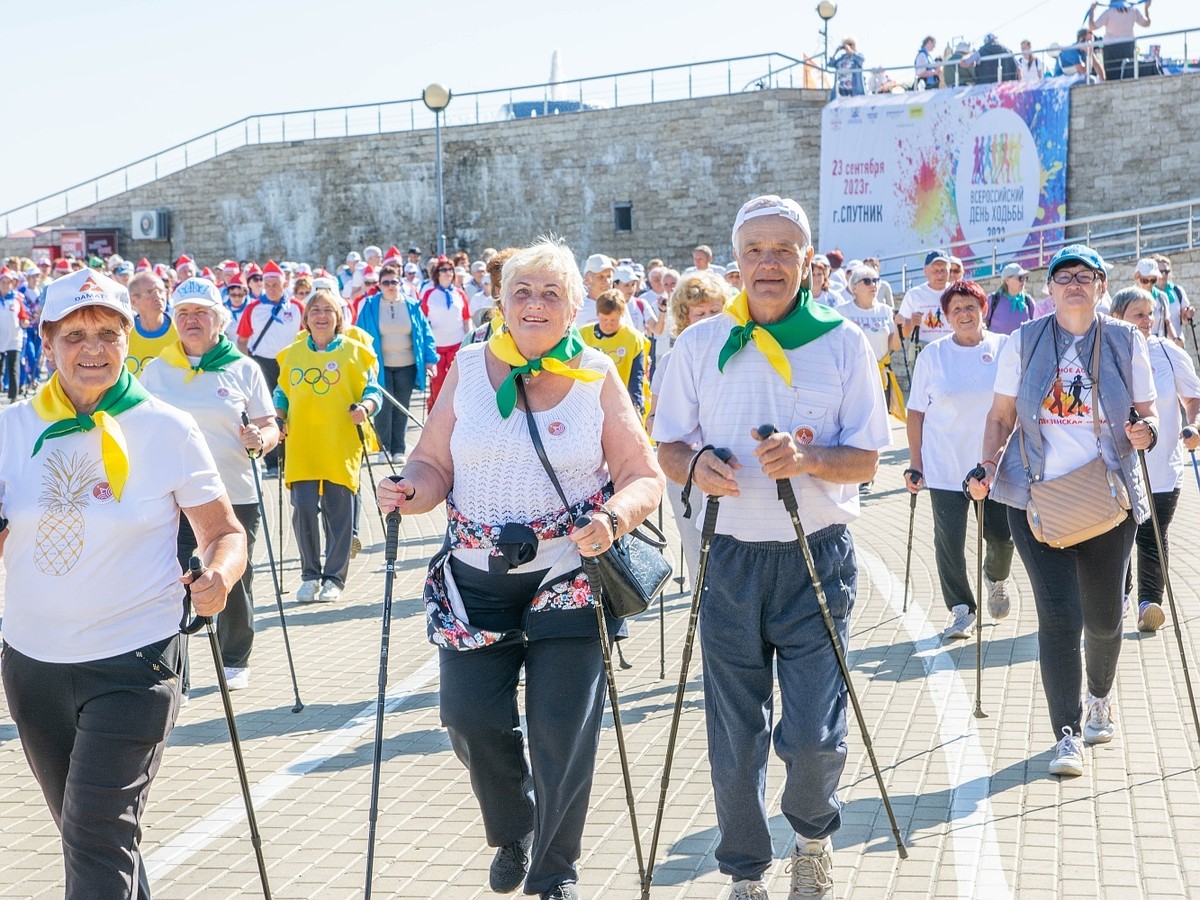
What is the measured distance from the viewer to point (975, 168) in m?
30.0

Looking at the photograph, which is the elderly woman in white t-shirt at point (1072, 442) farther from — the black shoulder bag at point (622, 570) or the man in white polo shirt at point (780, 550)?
the black shoulder bag at point (622, 570)

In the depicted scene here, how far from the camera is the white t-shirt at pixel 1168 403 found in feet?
27.2

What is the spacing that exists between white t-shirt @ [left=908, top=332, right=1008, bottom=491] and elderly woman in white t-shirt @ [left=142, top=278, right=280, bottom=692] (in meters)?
3.64

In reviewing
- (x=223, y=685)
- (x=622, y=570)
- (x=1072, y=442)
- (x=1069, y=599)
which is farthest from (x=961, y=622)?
(x=223, y=685)

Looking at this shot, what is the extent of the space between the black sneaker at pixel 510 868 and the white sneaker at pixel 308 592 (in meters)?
5.93

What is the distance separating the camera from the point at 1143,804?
19.6ft

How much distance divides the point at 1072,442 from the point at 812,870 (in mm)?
2338

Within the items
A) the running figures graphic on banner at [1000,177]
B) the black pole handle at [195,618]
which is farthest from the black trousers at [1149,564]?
the running figures graphic on banner at [1000,177]

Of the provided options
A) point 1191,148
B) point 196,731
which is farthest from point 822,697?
point 1191,148

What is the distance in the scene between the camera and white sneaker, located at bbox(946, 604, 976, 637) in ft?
29.1

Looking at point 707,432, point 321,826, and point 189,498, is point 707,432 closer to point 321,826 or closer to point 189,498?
point 189,498

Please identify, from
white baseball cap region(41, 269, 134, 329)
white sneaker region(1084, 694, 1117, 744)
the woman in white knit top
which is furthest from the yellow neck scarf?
white sneaker region(1084, 694, 1117, 744)

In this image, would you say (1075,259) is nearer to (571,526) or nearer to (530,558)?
(571,526)

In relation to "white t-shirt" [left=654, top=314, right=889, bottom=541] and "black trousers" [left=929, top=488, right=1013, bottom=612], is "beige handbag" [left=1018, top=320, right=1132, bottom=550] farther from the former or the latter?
"black trousers" [left=929, top=488, right=1013, bottom=612]
